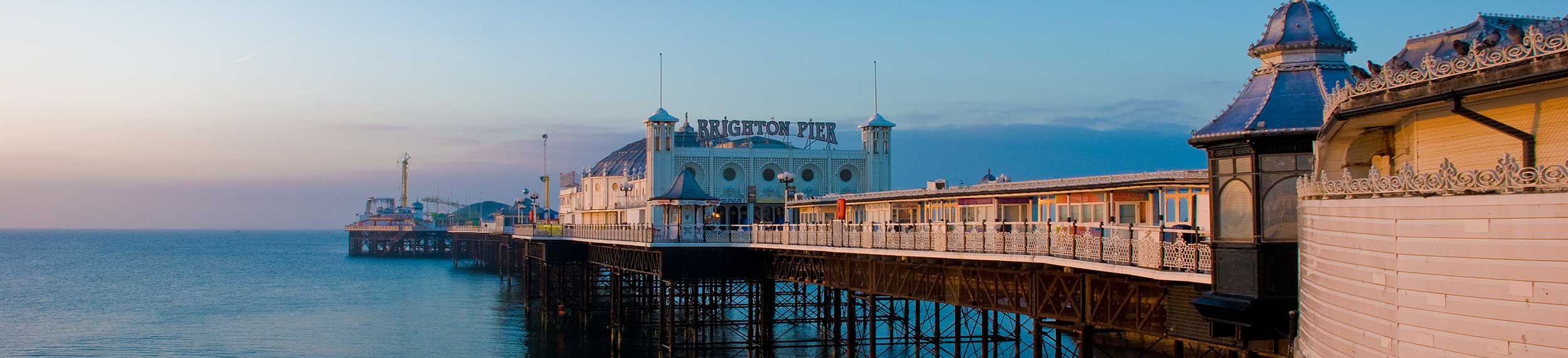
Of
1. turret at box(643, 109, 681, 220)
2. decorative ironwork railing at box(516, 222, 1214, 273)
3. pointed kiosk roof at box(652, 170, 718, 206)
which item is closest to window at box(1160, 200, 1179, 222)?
decorative ironwork railing at box(516, 222, 1214, 273)

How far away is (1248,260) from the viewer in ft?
61.0

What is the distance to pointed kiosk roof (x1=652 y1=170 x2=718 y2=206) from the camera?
158 ft

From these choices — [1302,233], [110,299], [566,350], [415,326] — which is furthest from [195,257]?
[1302,233]

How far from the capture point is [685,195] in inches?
1897

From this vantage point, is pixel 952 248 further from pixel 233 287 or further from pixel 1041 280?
pixel 233 287

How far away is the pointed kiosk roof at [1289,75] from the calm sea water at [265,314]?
117ft

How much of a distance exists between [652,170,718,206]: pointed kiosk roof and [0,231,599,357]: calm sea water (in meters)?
7.73

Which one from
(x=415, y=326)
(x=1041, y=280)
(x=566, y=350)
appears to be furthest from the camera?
(x=415, y=326)

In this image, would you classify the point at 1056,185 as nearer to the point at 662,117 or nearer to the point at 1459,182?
the point at 1459,182

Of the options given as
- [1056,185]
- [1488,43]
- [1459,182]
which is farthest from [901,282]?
[1459,182]

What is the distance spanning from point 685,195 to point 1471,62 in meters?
37.6

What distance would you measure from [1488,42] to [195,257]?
588 feet

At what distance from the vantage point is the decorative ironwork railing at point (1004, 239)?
66.9ft

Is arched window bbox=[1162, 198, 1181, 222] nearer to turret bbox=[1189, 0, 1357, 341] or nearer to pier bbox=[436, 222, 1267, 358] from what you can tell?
pier bbox=[436, 222, 1267, 358]
